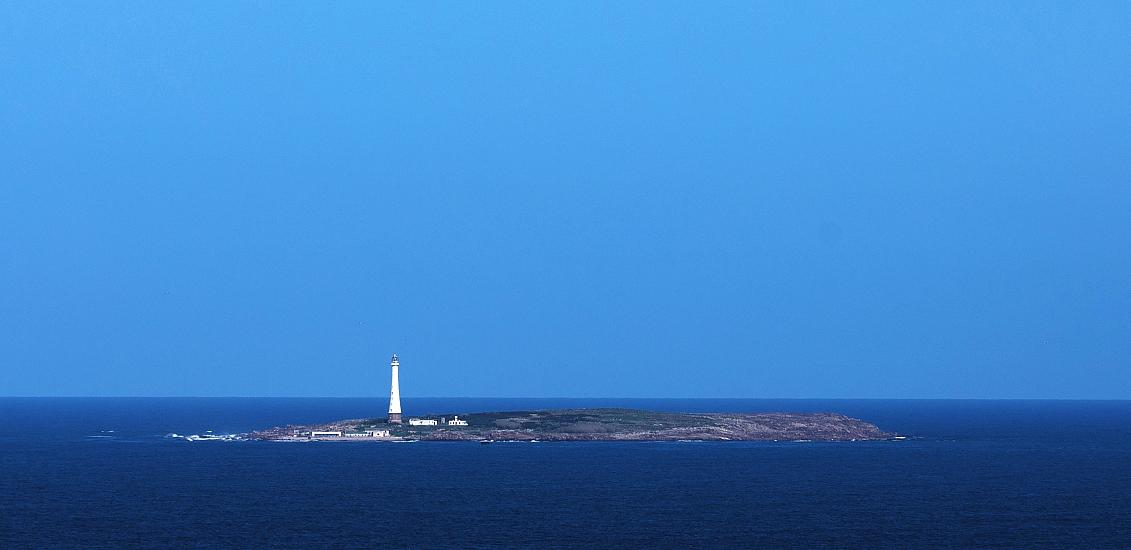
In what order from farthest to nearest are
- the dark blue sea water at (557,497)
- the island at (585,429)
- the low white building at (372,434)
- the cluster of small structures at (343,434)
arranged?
the island at (585,429)
the cluster of small structures at (343,434)
the low white building at (372,434)
the dark blue sea water at (557,497)

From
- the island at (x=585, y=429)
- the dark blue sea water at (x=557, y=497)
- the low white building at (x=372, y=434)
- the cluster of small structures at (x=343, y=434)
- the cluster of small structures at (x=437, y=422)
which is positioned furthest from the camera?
the cluster of small structures at (x=437, y=422)

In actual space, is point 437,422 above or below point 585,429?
above

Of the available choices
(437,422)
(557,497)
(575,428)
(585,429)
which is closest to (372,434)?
(437,422)

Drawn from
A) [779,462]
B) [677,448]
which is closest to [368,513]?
[779,462]

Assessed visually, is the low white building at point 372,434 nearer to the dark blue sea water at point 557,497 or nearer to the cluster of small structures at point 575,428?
the cluster of small structures at point 575,428

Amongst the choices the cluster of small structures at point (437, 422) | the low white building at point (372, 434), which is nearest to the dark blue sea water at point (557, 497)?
the low white building at point (372, 434)

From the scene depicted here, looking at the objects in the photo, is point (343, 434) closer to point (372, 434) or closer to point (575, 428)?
point (372, 434)

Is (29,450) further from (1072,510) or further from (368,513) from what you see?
(1072,510)
